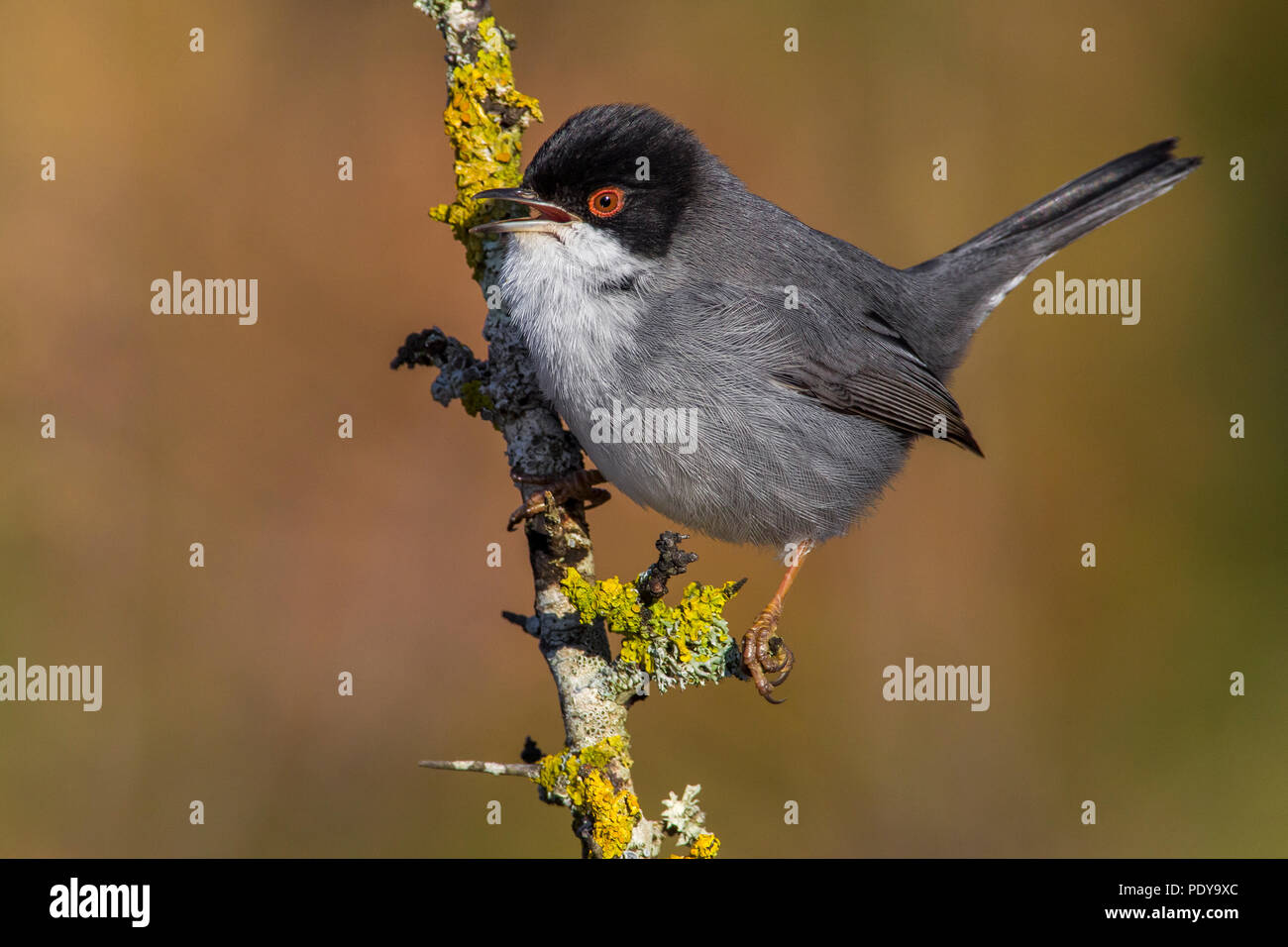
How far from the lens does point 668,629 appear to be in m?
3.12

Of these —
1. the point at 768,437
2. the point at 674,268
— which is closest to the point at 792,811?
the point at 768,437

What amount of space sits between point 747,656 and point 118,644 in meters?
3.29

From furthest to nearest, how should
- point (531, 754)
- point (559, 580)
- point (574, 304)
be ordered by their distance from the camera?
point (574, 304) < point (559, 580) < point (531, 754)

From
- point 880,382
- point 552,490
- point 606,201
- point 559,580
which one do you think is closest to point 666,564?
point 559,580

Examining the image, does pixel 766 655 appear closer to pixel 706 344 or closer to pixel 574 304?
pixel 706 344

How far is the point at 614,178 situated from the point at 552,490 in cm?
111

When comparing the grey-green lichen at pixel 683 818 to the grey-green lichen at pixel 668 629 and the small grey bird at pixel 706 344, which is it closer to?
the grey-green lichen at pixel 668 629

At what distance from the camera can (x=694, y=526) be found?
4.12 metres

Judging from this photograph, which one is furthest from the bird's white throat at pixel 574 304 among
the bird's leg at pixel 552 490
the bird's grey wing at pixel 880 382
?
the bird's grey wing at pixel 880 382

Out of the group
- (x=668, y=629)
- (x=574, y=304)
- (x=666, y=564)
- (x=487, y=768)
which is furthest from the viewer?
(x=574, y=304)

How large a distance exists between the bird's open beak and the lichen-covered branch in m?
0.23

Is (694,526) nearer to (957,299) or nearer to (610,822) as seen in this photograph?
(610,822)

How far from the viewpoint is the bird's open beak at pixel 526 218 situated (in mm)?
3629

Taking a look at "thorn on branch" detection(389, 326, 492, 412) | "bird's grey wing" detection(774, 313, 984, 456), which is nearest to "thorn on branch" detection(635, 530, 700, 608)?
"thorn on branch" detection(389, 326, 492, 412)
